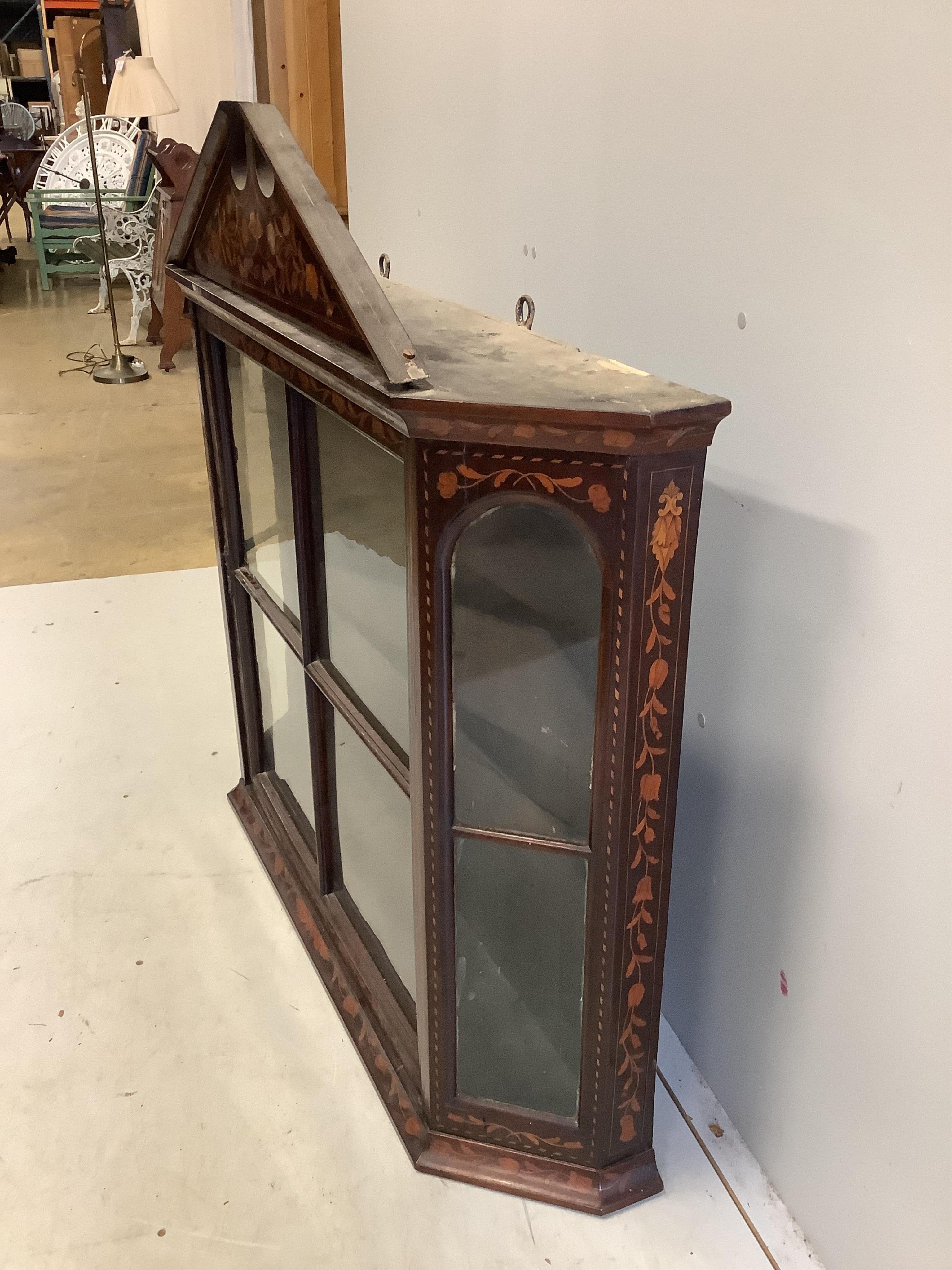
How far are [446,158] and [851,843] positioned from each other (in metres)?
1.29

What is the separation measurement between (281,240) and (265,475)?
439 millimetres

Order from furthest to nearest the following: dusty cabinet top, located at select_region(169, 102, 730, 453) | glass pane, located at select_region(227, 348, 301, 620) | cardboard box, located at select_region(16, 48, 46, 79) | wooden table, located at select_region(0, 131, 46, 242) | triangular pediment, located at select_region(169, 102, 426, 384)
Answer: cardboard box, located at select_region(16, 48, 46, 79)
wooden table, located at select_region(0, 131, 46, 242)
glass pane, located at select_region(227, 348, 301, 620)
triangular pediment, located at select_region(169, 102, 426, 384)
dusty cabinet top, located at select_region(169, 102, 730, 453)

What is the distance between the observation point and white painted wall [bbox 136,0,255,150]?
4121mm

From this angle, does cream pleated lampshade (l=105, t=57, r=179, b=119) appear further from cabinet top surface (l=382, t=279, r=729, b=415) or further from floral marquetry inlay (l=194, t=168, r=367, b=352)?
cabinet top surface (l=382, t=279, r=729, b=415)

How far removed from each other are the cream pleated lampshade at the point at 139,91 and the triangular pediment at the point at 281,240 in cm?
423

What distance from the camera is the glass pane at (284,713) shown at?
1498mm

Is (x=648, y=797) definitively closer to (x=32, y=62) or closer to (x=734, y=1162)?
(x=734, y=1162)

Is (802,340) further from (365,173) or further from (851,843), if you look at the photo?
(365,173)

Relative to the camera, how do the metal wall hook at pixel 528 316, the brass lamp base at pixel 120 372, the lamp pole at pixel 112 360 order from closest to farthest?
the metal wall hook at pixel 528 316 < the lamp pole at pixel 112 360 < the brass lamp base at pixel 120 372

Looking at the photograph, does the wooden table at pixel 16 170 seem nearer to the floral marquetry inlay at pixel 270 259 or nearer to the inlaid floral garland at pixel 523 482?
the floral marquetry inlay at pixel 270 259

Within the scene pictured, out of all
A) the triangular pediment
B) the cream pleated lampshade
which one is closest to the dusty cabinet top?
the triangular pediment

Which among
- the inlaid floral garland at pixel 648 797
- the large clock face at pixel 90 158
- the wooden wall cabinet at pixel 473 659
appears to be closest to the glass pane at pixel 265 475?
the wooden wall cabinet at pixel 473 659

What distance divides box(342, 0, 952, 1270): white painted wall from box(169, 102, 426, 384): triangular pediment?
34 cm

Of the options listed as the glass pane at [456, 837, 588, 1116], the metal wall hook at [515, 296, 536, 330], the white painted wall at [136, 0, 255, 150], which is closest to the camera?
the glass pane at [456, 837, 588, 1116]
